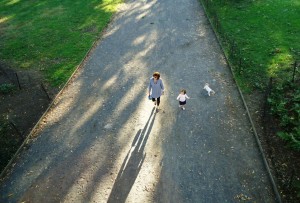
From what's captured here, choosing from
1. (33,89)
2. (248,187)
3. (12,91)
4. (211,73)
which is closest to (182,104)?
(211,73)

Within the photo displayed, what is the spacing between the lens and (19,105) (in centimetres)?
1246

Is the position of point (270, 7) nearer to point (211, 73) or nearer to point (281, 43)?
point (281, 43)

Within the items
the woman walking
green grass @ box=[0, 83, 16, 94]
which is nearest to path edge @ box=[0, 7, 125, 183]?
green grass @ box=[0, 83, 16, 94]

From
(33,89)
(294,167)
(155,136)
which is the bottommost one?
(294,167)

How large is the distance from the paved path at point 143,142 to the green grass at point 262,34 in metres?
1.19

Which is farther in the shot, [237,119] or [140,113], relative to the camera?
[140,113]

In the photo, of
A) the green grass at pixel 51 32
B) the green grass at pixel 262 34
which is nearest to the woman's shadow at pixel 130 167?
the green grass at pixel 262 34

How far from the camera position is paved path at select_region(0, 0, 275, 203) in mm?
8492

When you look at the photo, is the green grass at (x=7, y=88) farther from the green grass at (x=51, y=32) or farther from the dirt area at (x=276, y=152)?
the dirt area at (x=276, y=152)

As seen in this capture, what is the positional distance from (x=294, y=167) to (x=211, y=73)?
584 cm

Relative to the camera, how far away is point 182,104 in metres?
11.1

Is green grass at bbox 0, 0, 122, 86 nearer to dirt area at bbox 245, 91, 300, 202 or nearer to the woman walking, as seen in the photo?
the woman walking

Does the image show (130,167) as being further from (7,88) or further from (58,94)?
(7,88)

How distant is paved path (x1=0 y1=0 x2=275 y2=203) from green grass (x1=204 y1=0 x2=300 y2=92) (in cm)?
119
